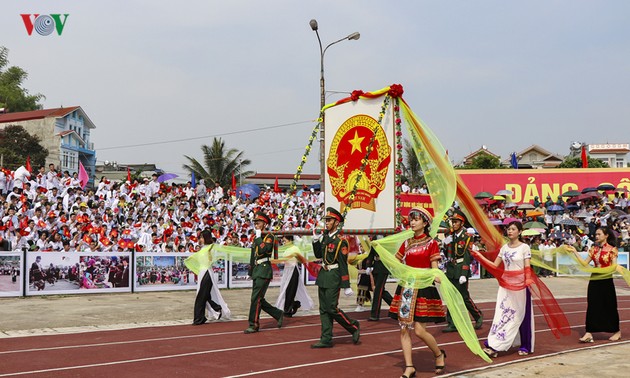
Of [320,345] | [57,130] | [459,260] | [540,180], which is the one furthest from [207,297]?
[57,130]

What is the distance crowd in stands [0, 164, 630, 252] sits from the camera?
16578mm

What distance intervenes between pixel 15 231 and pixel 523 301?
12.8 metres

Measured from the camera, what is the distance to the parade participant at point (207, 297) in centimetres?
1138

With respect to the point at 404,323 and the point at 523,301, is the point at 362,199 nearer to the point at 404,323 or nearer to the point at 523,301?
the point at 523,301

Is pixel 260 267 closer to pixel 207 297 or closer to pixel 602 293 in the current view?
pixel 207 297

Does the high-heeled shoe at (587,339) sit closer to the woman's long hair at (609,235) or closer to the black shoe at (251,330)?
the woman's long hair at (609,235)

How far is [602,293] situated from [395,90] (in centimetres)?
473

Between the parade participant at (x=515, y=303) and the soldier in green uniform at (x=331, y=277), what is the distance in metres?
2.00

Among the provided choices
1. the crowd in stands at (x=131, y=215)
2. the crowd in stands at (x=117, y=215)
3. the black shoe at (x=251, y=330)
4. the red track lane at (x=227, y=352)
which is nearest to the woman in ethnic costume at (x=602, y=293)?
the red track lane at (x=227, y=352)

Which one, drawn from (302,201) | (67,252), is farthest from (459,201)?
(302,201)

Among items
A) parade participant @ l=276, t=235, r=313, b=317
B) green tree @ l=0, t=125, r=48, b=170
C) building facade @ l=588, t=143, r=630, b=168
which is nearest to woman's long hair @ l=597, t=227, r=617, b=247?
parade participant @ l=276, t=235, r=313, b=317

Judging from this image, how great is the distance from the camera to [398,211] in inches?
460

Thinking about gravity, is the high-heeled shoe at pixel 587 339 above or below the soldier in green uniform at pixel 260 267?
below

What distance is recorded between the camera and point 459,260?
1050 cm
